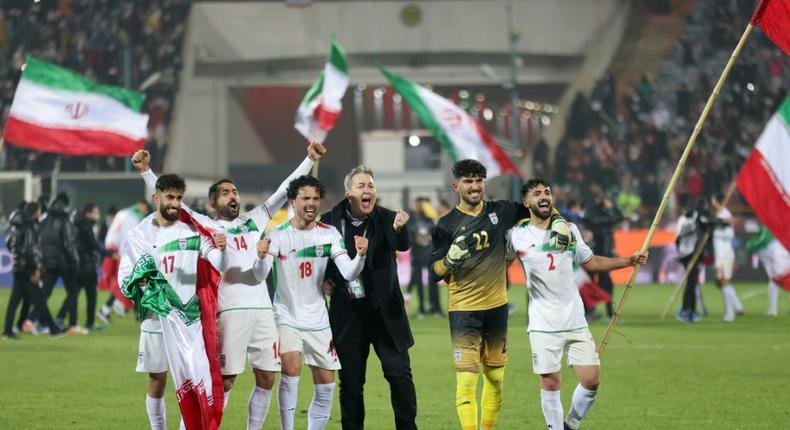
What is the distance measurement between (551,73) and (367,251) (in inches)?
1698

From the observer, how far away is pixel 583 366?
A: 10.9 meters

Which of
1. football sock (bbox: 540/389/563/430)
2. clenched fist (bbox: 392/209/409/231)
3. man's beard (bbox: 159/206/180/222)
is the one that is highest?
man's beard (bbox: 159/206/180/222)

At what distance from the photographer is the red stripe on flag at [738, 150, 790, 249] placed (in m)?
17.1

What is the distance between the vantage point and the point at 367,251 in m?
10.7

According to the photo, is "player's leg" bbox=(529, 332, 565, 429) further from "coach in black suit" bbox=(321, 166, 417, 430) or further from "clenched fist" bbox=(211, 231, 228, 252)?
"clenched fist" bbox=(211, 231, 228, 252)

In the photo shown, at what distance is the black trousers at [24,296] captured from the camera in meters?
21.9

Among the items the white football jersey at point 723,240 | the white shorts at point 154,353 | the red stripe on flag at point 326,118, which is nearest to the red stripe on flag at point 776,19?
the white shorts at point 154,353

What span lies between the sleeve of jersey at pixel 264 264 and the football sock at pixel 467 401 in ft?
5.28

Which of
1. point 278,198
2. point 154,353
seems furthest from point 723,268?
point 154,353

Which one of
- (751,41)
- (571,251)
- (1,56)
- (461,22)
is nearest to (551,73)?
(461,22)

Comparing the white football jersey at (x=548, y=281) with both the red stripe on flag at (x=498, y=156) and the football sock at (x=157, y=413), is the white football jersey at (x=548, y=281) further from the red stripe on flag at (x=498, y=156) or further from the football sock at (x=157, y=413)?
the red stripe on flag at (x=498, y=156)

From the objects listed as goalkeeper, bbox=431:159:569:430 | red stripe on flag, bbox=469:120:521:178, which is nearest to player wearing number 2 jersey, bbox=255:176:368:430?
goalkeeper, bbox=431:159:569:430

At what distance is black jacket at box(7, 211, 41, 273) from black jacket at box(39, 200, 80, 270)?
0.27 metres

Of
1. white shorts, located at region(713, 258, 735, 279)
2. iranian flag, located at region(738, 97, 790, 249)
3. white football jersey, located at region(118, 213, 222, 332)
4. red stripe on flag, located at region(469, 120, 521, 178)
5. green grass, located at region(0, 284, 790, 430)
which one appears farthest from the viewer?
white shorts, located at region(713, 258, 735, 279)
